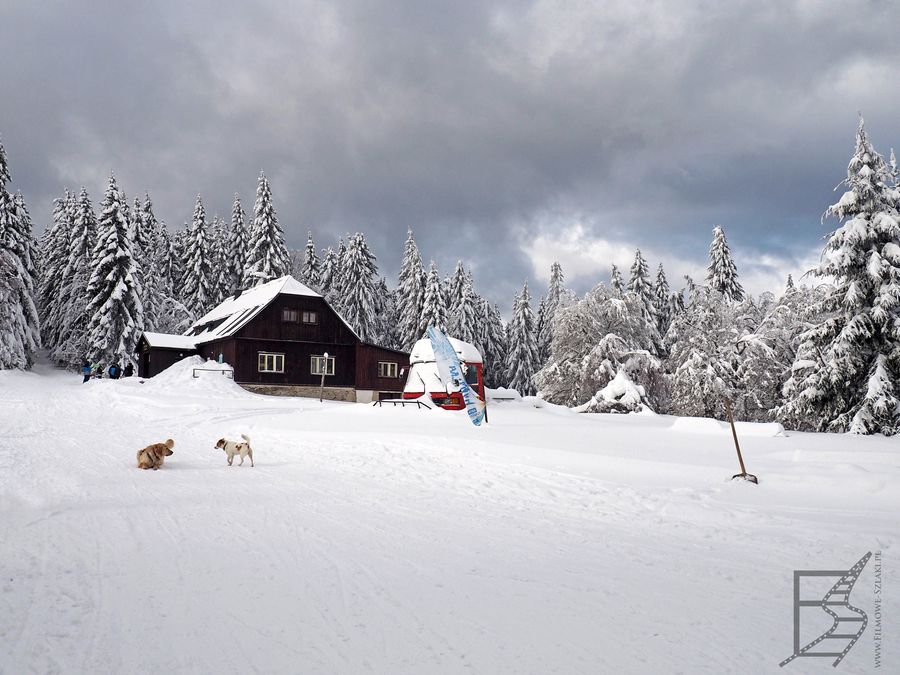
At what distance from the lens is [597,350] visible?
36.0m

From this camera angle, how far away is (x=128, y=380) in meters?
35.2

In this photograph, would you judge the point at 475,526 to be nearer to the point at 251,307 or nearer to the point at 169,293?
the point at 251,307

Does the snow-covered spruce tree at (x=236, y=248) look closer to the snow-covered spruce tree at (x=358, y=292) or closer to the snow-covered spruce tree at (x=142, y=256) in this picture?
the snow-covered spruce tree at (x=142, y=256)

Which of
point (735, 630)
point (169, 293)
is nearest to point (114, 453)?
point (735, 630)

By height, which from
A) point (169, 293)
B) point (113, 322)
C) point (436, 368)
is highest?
point (169, 293)

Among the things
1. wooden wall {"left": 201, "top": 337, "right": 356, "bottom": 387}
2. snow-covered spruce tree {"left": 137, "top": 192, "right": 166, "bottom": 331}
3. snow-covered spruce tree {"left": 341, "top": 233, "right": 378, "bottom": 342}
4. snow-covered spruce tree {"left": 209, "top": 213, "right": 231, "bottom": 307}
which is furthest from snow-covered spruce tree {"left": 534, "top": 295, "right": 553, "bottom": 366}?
snow-covered spruce tree {"left": 137, "top": 192, "right": 166, "bottom": 331}

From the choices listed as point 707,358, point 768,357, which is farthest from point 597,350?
point 768,357

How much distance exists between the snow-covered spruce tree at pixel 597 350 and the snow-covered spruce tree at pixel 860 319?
15.7 metres

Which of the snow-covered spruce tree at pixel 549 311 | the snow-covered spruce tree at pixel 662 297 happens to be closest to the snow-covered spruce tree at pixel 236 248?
the snow-covered spruce tree at pixel 549 311

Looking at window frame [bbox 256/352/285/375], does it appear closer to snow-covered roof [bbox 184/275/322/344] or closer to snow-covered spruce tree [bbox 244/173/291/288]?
snow-covered roof [bbox 184/275/322/344]

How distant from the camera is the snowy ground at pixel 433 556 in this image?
3.74 metres

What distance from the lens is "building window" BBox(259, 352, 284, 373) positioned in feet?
137

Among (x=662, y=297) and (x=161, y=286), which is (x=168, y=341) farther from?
(x=662, y=297)

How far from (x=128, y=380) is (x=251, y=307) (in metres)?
11.3
